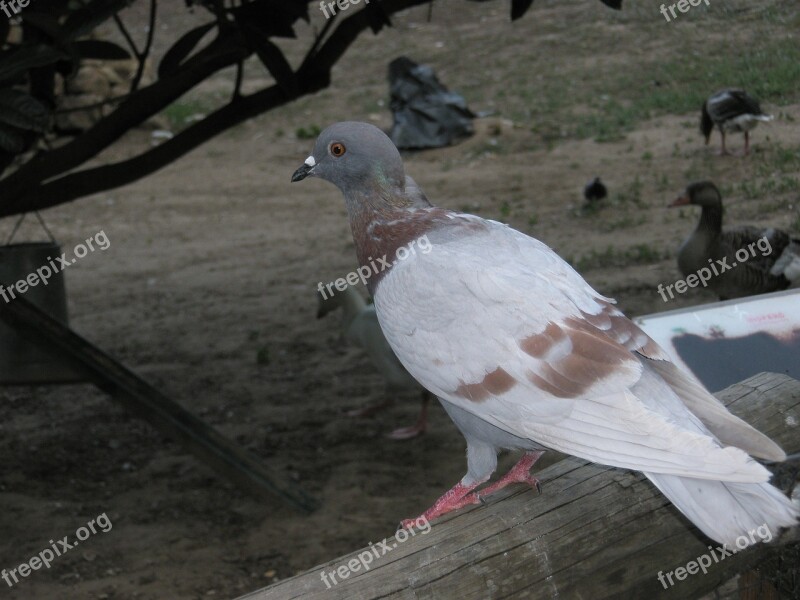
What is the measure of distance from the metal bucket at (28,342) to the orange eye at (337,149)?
102 inches

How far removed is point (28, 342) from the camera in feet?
16.6

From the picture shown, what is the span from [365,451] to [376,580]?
3558 millimetres

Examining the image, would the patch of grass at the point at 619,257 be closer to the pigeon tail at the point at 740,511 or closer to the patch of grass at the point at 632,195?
the patch of grass at the point at 632,195

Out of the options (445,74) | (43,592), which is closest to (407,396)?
(43,592)

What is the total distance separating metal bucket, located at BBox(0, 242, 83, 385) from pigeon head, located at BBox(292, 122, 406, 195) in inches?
102

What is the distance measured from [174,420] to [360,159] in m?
2.54

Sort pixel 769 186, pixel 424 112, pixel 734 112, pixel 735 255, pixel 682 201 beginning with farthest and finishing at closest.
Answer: pixel 424 112
pixel 769 186
pixel 734 112
pixel 682 201
pixel 735 255

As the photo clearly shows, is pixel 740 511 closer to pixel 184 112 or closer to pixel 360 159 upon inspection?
pixel 360 159

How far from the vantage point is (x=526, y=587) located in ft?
7.40

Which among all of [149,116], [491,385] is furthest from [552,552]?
[149,116]

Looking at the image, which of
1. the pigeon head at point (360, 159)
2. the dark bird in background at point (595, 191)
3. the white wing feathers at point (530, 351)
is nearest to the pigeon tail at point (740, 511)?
the white wing feathers at point (530, 351)

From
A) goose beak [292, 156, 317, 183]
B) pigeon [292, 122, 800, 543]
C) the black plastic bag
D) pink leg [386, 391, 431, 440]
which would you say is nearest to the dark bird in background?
the black plastic bag

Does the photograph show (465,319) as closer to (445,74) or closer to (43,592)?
(43,592)

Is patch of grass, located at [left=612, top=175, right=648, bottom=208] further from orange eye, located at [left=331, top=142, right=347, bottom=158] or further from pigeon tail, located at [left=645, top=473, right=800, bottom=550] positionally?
pigeon tail, located at [left=645, top=473, right=800, bottom=550]
